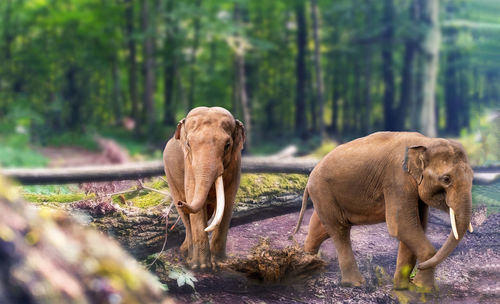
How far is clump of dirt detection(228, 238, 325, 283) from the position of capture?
15.0 ft

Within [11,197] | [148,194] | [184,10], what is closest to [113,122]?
[184,10]

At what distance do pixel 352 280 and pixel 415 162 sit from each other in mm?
1256

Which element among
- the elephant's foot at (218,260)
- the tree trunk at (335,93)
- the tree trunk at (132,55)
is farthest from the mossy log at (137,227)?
the tree trunk at (335,93)

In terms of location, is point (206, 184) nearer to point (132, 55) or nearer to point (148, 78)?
point (148, 78)

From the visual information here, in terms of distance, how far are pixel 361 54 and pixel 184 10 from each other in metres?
9.18

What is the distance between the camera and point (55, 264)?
1.53m

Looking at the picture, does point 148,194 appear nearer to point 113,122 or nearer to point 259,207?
point 259,207

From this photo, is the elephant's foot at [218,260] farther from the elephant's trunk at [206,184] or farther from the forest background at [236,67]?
the forest background at [236,67]

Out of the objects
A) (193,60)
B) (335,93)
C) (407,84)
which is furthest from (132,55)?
(407,84)

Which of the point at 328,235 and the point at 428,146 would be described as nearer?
the point at 428,146

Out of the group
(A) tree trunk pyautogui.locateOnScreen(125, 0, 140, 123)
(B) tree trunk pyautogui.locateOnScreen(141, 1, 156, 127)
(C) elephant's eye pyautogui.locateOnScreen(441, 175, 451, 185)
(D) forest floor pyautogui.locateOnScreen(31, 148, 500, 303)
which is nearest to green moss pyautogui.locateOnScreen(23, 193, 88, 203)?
(D) forest floor pyautogui.locateOnScreen(31, 148, 500, 303)

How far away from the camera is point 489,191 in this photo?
19.9 feet

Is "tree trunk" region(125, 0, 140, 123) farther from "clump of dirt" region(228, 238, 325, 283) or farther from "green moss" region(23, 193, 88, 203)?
"clump of dirt" region(228, 238, 325, 283)

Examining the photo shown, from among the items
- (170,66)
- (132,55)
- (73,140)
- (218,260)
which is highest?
→ (132,55)
